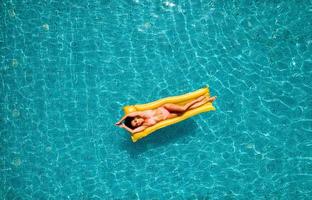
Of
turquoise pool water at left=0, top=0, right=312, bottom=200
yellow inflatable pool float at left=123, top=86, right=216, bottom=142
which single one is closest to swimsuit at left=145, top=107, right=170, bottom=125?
yellow inflatable pool float at left=123, top=86, right=216, bottom=142

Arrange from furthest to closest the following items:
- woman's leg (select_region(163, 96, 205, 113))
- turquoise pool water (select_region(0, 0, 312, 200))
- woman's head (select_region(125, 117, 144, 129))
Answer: turquoise pool water (select_region(0, 0, 312, 200)), woman's leg (select_region(163, 96, 205, 113)), woman's head (select_region(125, 117, 144, 129))

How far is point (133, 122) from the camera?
6.83 m

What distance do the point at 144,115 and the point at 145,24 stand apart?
2.25 m

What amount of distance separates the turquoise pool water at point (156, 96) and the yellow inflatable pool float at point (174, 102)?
1.79ft

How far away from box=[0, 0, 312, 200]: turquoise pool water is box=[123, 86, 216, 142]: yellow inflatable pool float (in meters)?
0.55

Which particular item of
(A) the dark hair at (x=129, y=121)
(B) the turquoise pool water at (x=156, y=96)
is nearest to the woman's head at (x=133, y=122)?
(A) the dark hair at (x=129, y=121)

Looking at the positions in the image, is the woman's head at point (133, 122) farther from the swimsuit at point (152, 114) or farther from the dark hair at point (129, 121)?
the swimsuit at point (152, 114)

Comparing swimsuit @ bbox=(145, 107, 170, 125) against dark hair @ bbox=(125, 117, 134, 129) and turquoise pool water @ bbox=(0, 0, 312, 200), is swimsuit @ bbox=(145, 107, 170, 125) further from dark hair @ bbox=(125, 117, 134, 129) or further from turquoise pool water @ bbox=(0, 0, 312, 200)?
turquoise pool water @ bbox=(0, 0, 312, 200)

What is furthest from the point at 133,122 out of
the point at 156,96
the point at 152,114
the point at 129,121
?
the point at 156,96

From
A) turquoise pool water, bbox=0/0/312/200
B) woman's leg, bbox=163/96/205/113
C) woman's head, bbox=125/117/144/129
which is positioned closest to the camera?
woman's head, bbox=125/117/144/129

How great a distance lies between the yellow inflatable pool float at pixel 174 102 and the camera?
23.1ft

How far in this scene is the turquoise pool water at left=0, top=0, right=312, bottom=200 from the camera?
7.46m

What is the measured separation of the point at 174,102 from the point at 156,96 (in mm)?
772

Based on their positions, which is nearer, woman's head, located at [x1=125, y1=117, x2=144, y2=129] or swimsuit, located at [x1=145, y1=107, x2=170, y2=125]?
woman's head, located at [x1=125, y1=117, x2=144, y2=129]
